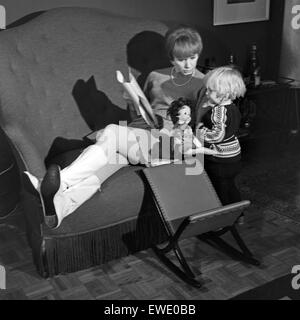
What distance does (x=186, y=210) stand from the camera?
10.6 ft

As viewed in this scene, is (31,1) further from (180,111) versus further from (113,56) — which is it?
(180,111)

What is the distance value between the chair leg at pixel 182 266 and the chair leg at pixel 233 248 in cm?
37

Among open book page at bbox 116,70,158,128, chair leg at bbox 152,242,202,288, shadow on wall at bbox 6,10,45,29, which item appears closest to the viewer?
chair leg at bbox 152,242,202,288

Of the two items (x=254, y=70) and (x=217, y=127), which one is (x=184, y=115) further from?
(x=254, y=70)

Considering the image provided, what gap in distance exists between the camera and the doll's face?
3.30 m

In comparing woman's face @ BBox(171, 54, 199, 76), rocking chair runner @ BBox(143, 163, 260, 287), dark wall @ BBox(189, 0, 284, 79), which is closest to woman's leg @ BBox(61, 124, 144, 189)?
rocking chair runner @ BBox(143, 163, 260, 287)

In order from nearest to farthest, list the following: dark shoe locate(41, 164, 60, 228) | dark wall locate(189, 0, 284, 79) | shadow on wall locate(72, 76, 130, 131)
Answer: dark shoe locate(41, 164, 60, 228), shadow on wall locate(72, 76, 130, 131), dark wall locate(189, 0, 284, 79)

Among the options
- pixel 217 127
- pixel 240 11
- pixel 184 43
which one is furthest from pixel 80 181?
pixel 240 11

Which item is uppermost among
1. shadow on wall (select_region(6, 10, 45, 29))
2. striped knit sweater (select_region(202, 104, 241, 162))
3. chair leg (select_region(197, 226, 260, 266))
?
shadow on wall (select_region(6, 10, 45, 29))

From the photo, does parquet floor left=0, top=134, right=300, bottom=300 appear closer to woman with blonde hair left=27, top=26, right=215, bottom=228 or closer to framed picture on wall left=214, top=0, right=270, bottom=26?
woman with blonde hair left=27, top=26, right=215, bottom=228

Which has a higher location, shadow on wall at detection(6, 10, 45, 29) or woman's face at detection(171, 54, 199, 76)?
shadow on wall at detection(6, 10, 45, 29)

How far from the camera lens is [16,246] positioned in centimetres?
352

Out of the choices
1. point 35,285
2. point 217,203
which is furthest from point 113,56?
point 35,285

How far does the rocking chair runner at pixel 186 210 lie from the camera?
3.04 metres
